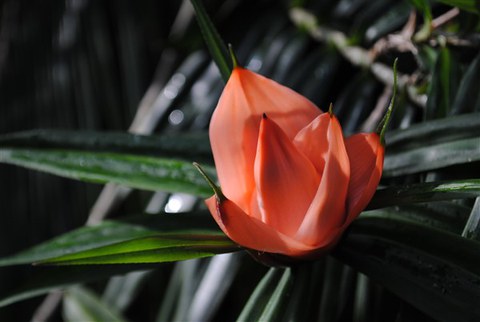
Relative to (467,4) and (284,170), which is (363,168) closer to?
(284,170)

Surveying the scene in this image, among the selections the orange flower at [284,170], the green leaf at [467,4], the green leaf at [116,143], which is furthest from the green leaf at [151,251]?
the green leaf at [467,4]

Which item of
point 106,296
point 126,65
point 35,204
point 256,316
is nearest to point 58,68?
point 126,65

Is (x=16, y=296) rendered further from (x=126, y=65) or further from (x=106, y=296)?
(x=126, y=65)

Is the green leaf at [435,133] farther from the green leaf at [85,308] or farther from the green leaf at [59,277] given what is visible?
the green leaf at [85,308]

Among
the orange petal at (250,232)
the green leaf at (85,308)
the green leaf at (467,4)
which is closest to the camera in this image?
the orange petal at (250,232)

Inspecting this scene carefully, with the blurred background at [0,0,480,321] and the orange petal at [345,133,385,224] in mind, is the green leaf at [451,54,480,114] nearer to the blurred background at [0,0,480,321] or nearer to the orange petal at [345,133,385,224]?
the blurred background at [0,0,480,321]

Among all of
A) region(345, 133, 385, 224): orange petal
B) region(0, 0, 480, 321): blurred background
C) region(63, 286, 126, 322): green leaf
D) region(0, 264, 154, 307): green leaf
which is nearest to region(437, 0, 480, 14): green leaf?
region(0, 0, 480, 321): blurred background

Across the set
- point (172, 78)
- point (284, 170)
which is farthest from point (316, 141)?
point (172, 78)
